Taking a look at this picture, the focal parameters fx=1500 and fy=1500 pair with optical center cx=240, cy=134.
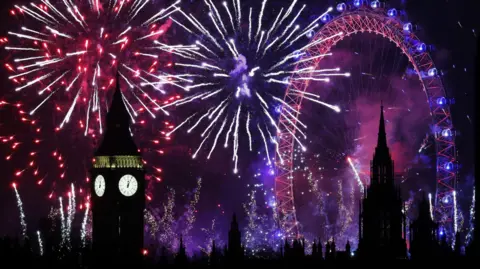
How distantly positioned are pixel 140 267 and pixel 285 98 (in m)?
35.9

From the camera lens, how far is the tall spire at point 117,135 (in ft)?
543

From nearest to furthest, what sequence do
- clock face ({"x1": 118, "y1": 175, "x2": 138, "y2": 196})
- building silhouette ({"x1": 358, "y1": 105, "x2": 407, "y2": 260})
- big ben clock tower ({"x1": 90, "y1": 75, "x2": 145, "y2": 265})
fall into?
big ben clock tower ({"x1": 90, "y1": 75, "x2": 145, "y2": 265}) < clock face ({"x1": 118, "y1": 175, "x2": 138, "y2": 196}) < building silhouette ({"x1": 358, "y1": 105, "x2": 407, "y2": 260})

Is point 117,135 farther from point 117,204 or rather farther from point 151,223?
point 151,223

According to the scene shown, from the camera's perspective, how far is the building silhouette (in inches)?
6708

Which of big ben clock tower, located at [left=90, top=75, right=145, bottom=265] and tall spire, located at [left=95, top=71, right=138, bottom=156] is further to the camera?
tall spire, located at [left=95, top=71, right=138, bottom=156]

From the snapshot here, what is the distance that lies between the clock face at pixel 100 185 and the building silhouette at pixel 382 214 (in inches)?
1211

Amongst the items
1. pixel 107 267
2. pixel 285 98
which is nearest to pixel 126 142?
pixel 107 267

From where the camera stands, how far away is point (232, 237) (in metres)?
166

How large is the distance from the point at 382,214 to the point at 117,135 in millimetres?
31778

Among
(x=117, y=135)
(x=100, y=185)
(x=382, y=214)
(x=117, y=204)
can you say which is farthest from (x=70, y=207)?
(x=382, y=214)

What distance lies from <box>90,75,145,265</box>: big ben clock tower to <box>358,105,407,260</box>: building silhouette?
26.6 m

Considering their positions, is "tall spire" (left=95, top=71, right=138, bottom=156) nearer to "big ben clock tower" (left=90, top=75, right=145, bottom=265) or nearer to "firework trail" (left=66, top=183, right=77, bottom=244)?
"big ben clock tower" (left=90, top=75, right=145, bottom=265)

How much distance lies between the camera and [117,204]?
527 ft

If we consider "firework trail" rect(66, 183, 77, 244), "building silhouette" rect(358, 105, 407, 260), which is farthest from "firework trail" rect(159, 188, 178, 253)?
"building silhouette" rect(358, 105, 407, 260)
